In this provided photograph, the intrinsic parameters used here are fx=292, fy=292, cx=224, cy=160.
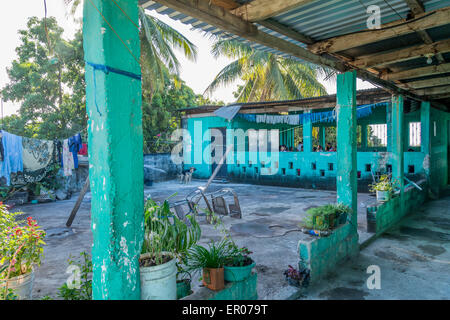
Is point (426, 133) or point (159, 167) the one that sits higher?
point (426, 133)

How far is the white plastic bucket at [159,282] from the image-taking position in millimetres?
2092

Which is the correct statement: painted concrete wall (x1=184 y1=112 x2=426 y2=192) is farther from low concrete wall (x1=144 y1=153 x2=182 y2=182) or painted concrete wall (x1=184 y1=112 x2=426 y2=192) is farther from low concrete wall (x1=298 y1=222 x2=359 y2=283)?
low concrete wall (x1=298 y1=222 x2=359 y2=283)

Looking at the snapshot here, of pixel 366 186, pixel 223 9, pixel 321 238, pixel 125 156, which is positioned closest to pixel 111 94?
pixel 125 156

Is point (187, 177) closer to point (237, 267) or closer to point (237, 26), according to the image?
point (237, 26)

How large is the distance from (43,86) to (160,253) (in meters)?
16.4

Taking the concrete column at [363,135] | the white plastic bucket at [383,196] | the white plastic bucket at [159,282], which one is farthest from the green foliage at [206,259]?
the concrete column at [363,135]

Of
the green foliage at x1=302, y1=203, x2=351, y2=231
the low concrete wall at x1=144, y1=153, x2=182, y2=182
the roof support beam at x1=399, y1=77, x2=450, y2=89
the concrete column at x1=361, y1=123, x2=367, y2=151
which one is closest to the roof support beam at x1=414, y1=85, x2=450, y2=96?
the roof support beam at x1=399, y1=77, x2=450, y2=89

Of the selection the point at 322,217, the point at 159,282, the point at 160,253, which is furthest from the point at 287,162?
the point at 159,282

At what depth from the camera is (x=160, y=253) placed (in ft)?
7.56

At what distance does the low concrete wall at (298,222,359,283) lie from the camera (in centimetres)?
377

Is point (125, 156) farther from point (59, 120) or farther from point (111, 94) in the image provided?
point (59, 120)

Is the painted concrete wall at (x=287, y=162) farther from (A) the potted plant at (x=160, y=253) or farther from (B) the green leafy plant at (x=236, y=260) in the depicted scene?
(A) the potted plant at (x=160, y=253)

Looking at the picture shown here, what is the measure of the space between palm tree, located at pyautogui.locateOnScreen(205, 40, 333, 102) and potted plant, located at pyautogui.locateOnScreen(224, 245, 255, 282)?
14535mm

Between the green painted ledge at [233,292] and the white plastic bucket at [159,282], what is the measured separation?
9.3 inches
